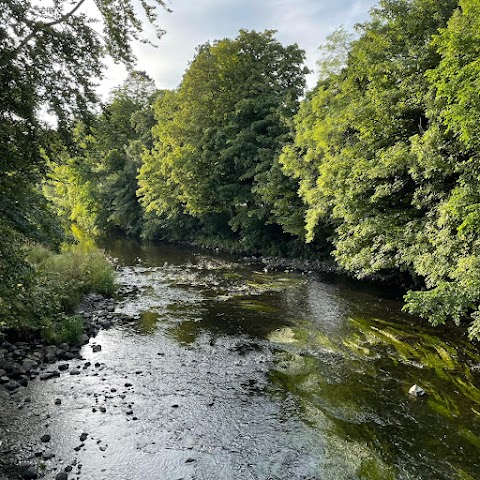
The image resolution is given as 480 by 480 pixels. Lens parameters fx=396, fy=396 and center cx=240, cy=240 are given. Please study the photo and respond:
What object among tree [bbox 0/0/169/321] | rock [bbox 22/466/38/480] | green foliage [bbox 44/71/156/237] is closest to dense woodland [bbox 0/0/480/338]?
tree [bbox 0/0/169/321]

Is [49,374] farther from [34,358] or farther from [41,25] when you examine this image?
[41,25]

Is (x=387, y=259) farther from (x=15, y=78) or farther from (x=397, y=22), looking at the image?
(x=15, y=78)

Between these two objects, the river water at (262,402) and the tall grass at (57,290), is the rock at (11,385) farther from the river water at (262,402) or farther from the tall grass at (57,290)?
the tall grass at (57,290)

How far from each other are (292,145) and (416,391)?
17467mm

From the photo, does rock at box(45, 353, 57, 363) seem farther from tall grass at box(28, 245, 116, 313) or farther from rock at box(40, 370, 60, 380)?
tall grass at box(28, 245, 116, 313)

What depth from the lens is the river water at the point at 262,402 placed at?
6.53 metres

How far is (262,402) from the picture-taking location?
27.7ft

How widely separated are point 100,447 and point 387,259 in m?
11.3

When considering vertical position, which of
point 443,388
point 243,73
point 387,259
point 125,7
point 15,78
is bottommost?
point 443,388

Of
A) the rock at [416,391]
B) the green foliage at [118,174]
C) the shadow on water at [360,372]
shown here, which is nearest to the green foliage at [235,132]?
the green foliage at [118,174]

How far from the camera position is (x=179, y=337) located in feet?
40.7

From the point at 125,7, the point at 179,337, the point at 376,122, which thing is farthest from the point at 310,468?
the point at 376,122

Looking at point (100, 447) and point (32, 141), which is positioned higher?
point (32, 141)

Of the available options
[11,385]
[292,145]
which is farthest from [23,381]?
[292,145]
